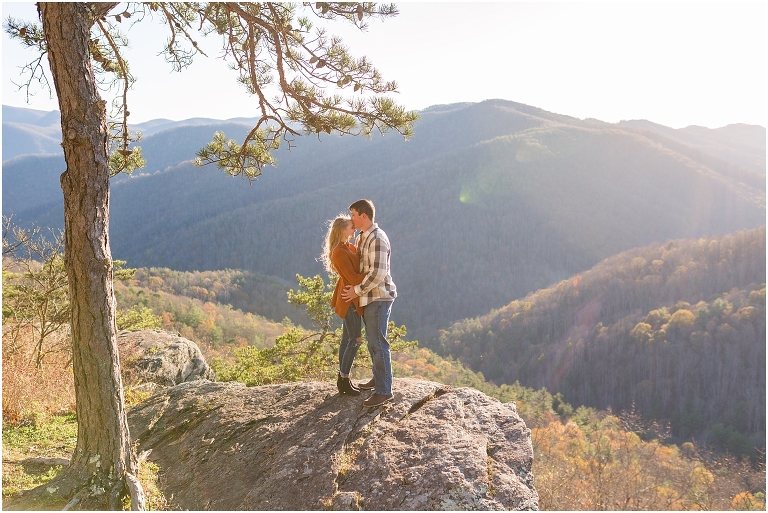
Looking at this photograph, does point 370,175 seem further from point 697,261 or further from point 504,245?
point 697,261

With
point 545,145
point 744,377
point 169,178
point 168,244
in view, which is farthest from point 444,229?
point 169,178

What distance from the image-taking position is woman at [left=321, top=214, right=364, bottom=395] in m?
3.92

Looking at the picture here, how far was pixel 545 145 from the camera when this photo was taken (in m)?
158

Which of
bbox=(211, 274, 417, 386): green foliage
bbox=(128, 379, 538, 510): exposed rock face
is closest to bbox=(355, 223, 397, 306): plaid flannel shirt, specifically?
bbox=(128, 379, 538, 510): exposed rock face

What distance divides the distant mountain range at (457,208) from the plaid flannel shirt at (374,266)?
83.5 m

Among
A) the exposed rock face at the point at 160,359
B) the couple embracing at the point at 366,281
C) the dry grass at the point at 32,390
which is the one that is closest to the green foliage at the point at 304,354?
the exposed rock face at the point at 160,359

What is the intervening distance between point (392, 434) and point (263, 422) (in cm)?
115

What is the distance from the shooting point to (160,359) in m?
7.39

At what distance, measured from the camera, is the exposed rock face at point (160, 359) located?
707cm

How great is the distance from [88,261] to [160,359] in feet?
15.8

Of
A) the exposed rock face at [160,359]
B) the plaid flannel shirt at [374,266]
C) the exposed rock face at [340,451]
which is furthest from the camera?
the exposed rock face at [160,359]

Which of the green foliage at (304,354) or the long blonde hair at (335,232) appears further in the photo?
the green foliage at (304,354)

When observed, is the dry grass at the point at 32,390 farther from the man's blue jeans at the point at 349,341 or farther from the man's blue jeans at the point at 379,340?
the man's blue jeans at the point at 379,340

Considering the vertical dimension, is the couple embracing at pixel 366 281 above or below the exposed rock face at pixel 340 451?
above
